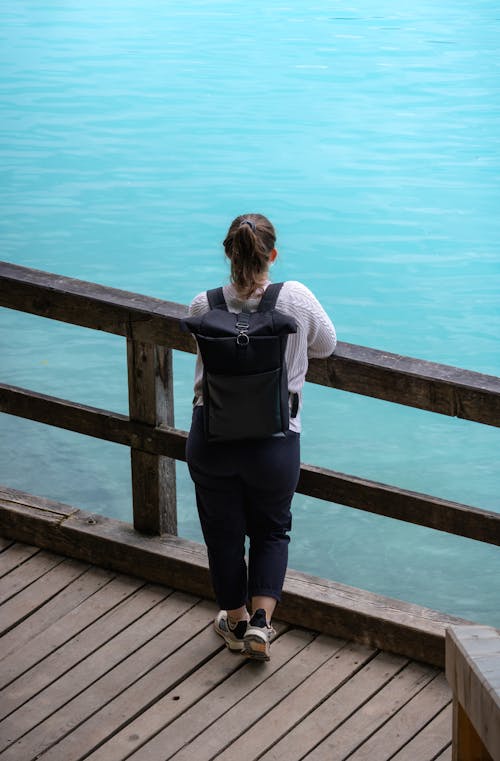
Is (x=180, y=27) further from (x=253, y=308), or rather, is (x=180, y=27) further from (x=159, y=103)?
(x=253, y=308)

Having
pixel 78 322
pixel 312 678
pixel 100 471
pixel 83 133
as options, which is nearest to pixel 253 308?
pixel 78 322

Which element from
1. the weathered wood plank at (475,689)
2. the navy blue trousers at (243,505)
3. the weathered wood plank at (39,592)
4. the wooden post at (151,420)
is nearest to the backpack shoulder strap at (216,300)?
the navy blue trousers at (243,505)

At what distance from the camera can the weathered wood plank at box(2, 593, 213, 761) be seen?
8.92 feet

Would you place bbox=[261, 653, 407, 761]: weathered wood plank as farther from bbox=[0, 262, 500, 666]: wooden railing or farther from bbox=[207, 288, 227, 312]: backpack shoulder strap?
bbox=[207, 288, 227, 312]: backpack shoulder strap

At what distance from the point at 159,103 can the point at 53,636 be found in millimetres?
16395

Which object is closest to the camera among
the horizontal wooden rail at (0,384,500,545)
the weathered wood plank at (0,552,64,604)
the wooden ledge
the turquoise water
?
the horizontal wooden rail at (0,384,500,545)

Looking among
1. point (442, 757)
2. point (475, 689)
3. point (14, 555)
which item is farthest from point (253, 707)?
point (475, 689)

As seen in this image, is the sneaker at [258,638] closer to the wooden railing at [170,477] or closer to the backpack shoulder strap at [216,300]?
the wooden railing at [170,477]

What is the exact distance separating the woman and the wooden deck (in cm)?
12

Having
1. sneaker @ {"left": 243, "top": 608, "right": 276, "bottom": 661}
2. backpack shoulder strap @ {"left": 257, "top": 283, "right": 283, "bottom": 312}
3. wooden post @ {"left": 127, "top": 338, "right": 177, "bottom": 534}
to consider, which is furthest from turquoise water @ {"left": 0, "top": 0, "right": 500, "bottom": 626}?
backpack shoulder strap @ {"left": 257, "top": 283, "right": 283, "bottom": 312}

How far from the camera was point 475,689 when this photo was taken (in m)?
1.24

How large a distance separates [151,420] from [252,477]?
518 mm

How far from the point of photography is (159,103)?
61.5ft

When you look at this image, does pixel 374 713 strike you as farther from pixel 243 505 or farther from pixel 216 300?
pixel 216 300
